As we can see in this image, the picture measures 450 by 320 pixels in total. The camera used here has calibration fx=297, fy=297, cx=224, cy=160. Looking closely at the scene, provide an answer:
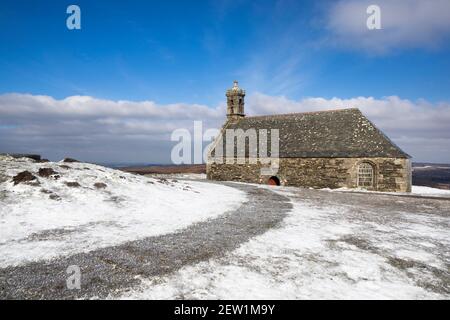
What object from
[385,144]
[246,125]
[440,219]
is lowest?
[440,219]

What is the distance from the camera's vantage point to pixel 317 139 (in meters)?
31.8

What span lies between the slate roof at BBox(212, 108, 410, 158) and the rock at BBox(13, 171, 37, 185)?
24.0 metres

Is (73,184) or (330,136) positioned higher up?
(330,136)

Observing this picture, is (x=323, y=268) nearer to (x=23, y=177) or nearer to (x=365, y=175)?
(x=23, y=177)

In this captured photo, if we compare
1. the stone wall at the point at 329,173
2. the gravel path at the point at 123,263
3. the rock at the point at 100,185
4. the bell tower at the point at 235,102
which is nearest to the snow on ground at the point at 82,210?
the rock at the point at 100,185

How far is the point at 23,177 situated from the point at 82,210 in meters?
3.84

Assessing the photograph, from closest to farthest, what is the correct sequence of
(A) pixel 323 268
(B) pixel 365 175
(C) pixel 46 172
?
(A) pixel 323 268, (C) pixel 46 172, (B) pixel 365 175

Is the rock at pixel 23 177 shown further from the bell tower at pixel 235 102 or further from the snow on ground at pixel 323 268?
the bell tower at pixel 235 102

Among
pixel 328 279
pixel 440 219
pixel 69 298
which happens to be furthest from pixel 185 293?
pixel 440 219

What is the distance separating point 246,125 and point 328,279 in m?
33.1

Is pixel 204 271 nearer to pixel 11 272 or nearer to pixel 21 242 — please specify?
pixel 11 272

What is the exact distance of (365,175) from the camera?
2816cm

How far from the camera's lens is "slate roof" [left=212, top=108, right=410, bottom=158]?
28312 mm

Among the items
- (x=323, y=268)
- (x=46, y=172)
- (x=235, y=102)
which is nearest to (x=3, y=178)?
(x=46, y=172)
